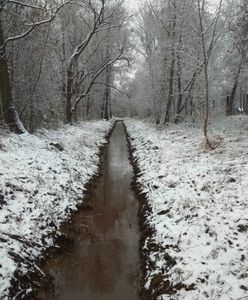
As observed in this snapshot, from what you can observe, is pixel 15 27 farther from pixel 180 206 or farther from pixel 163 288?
pixel 163 288

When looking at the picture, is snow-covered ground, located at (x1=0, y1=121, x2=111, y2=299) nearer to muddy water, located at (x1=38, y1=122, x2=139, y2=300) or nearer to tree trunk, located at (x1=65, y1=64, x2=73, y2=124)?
→ muddy water, located at (x1=38, y1=122, x2=139, y2=300)

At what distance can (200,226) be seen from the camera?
23.8ft

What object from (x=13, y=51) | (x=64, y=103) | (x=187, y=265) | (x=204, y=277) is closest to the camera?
(x=204, y=277)

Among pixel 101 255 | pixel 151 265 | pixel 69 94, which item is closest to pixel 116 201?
pixel 101 255

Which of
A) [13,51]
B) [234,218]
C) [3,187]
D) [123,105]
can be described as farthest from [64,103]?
[123,105]

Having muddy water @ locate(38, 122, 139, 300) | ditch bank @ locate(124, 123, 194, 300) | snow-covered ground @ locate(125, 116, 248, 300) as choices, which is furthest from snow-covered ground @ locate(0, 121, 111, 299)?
snow-covered ground @ locate(125, 116, 248, 300)

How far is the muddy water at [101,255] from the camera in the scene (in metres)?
6.08

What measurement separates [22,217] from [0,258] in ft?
6.12

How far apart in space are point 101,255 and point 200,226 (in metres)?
2.34

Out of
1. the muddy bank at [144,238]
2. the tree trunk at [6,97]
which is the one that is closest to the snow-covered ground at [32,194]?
the tree trunk at [6,97]

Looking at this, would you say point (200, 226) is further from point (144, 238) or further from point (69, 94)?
point (69, 94)

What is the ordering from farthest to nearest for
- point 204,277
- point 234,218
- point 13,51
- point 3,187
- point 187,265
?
1. point 13,51
2. point 3,187
3. point 234,218
4. point 187,265
5. point 204,277

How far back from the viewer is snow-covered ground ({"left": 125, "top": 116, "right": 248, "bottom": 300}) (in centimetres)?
558

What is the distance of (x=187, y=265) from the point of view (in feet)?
20.0
